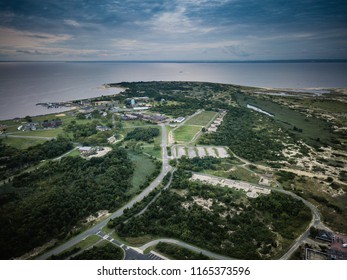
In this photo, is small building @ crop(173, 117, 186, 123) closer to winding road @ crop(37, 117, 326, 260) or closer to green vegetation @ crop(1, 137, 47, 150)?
green vegetation @ crop(1, 137, 47, 150)

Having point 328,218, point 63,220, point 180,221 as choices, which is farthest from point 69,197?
point 328,218

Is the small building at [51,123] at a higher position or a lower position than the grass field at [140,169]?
higher

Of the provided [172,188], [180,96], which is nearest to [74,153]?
[172,188]

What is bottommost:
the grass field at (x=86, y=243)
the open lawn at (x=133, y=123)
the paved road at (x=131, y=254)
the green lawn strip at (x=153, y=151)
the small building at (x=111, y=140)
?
the grass field at (x=86, y=243)

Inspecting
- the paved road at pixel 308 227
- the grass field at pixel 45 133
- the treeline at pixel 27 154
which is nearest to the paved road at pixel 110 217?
the paved road at pixel 308 227

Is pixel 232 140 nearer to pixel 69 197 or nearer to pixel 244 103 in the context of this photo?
pixel 69 197

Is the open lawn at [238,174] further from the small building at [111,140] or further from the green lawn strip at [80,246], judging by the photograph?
the small building at [111,140]

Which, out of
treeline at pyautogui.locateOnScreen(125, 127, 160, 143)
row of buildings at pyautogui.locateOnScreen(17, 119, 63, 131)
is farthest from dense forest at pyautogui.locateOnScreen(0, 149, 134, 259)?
row of buildings at pyautogui.locateOnScreen(17, 119, 63, 131)
